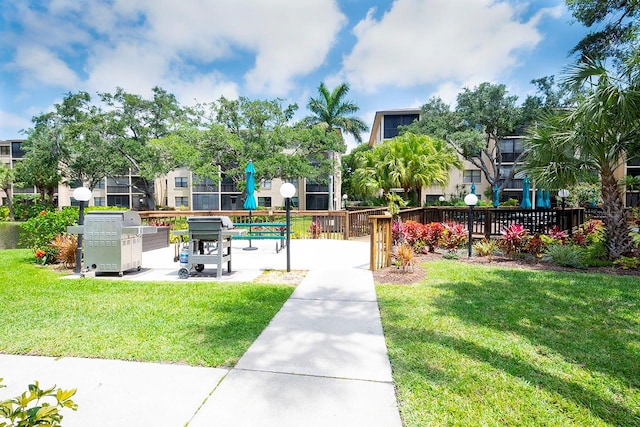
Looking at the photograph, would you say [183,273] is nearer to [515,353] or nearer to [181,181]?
[515,353]

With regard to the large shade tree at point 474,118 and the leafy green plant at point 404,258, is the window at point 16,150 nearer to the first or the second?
the large shade tree at point 474,118

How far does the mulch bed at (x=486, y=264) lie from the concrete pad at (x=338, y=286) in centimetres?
36

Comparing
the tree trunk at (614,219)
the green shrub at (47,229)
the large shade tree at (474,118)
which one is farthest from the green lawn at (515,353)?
the large shade tree at (474,118)

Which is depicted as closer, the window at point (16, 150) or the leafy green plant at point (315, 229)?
the leafy green plant at point (315, 229)

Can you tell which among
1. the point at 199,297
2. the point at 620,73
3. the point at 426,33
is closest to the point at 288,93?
the point at 426,33

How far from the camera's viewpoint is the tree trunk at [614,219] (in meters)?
7.50

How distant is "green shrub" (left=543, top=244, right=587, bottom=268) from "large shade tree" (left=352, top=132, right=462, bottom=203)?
12.4m

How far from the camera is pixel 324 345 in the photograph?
11.0ft

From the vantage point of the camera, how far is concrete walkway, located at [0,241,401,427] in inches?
87.6

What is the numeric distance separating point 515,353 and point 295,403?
7.29ft

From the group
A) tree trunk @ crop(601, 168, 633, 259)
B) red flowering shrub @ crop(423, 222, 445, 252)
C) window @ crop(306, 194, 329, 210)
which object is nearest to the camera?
tree trunk @ crop(601, 168, 633, 259)

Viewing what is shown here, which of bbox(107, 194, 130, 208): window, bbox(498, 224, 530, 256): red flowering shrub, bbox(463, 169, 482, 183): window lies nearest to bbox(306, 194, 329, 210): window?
bbox(463, 169, 482, 183): window

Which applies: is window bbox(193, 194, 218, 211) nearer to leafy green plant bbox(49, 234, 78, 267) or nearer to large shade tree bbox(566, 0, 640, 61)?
leafy green plant bbox(49, 234, 78, 267)

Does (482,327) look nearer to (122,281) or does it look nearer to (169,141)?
(122,281)
